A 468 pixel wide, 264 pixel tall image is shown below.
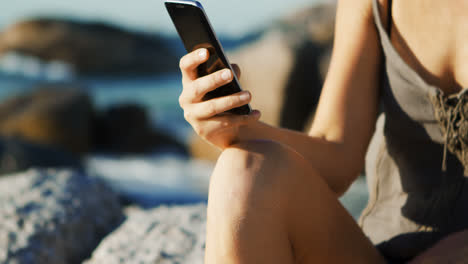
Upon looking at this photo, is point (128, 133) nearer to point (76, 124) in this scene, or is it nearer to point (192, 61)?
point (76, 124)

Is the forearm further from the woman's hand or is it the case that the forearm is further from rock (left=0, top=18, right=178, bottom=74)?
rock (left=0, top=18, right=178, bottom=74)

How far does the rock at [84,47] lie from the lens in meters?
20.2

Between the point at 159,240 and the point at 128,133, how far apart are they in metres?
7.63

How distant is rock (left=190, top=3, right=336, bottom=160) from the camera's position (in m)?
7.04

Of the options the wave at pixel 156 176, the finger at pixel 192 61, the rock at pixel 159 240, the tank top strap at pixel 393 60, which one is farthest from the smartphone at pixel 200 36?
the wave at pixel 156 176

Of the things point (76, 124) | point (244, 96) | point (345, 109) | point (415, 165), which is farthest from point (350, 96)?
point (76, 124)

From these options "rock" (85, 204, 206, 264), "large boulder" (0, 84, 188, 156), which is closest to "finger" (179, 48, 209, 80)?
"rock" (85, 204, 206, 264)


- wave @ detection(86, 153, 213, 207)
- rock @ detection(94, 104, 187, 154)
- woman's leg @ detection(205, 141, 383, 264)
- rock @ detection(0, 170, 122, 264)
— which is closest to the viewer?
woman's leg @ detection(205, 141, 383, 264)

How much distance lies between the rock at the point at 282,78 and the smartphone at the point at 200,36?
18.6 ft

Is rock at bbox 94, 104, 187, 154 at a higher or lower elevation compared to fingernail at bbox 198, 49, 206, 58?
lower

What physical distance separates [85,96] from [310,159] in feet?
24.4

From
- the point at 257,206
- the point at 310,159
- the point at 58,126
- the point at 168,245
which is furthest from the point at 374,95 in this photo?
the point at 58,126

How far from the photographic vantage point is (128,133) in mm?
9383

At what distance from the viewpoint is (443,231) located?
1480 mm
